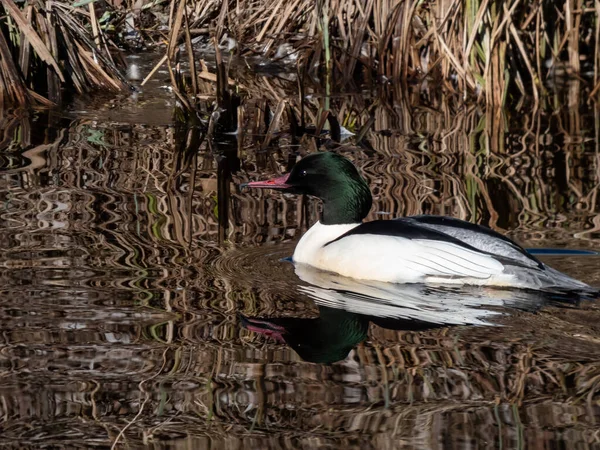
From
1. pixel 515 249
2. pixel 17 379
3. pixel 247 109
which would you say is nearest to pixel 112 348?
pixel 17 379

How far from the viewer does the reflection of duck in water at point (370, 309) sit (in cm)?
461

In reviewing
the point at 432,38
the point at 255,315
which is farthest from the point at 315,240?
the point at 432,38

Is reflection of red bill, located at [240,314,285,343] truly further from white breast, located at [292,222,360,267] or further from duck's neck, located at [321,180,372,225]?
duck's neck, located at [321,180,372,225]

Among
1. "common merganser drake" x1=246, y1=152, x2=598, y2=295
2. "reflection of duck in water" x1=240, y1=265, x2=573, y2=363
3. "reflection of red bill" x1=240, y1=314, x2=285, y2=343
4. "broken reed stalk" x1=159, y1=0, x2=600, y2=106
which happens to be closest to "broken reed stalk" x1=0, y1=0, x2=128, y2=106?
"broken reed stalk" x1=159, y1=0, x2=600, y2=106

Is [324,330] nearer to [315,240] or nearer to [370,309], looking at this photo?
[370,309]

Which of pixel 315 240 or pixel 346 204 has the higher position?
pixel 346 204

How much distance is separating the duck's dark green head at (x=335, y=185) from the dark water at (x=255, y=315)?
308mm

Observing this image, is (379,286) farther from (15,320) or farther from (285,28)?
(285,28)

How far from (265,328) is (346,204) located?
1.53 metres

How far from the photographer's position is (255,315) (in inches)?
193

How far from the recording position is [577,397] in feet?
12.9

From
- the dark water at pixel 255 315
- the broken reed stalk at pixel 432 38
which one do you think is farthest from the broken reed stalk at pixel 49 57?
the broken reed stalk at pixel 432 38

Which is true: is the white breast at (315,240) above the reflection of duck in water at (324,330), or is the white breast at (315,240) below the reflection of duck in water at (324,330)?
above

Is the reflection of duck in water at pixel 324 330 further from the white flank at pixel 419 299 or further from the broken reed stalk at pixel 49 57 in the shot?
the broken reed stalk at pixel 49 57
